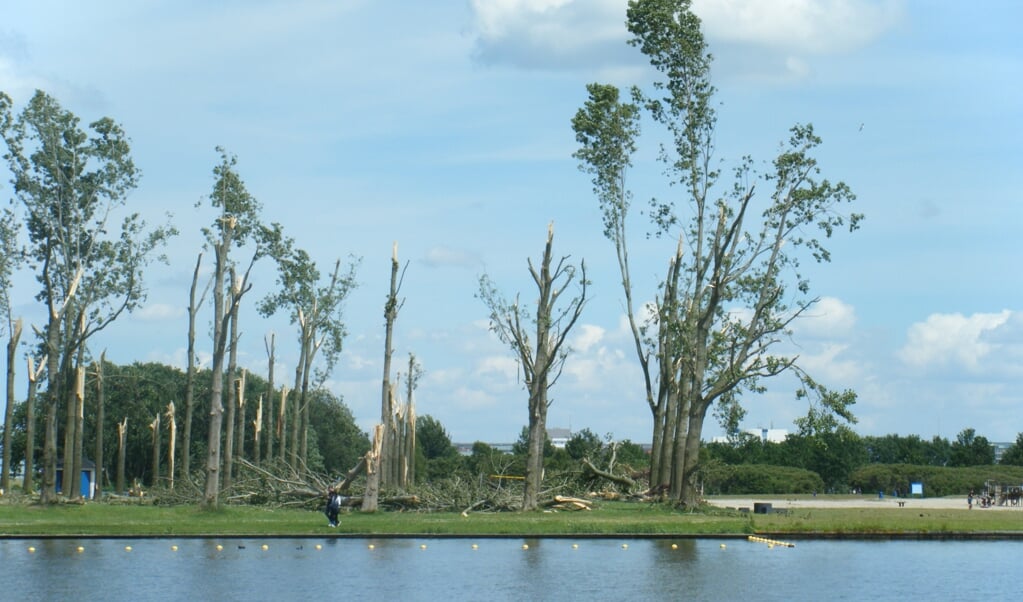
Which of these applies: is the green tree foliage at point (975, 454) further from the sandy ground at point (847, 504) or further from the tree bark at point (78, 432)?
the tree bark at point (78, 432)

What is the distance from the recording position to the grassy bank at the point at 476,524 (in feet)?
114

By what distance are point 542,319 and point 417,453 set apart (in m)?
63.6

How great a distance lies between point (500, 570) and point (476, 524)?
11.2m

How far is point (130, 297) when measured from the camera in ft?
177

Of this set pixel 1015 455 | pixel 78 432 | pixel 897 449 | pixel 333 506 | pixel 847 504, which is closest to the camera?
pixel 333 506

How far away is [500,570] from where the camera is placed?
84.8ft

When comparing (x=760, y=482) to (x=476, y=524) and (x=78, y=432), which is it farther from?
(x=476, y=524)

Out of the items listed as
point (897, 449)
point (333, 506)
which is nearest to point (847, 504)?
point (333, 506)

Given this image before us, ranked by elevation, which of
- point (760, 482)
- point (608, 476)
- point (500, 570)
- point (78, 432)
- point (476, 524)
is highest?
point (78, 432)

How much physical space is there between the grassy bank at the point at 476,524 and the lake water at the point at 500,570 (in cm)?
119

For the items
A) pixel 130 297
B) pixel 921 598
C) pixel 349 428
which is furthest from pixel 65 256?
pixel 349 428

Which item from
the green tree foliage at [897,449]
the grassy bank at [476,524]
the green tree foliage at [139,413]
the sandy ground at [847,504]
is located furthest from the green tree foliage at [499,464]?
the green tree foliage at [897,449]

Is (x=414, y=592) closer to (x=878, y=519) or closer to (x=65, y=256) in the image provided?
(x=878, y=519)

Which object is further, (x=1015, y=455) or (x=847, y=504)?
(x=1015, y=455)
